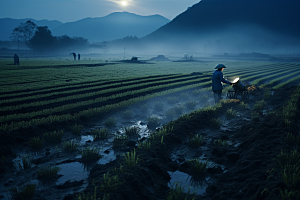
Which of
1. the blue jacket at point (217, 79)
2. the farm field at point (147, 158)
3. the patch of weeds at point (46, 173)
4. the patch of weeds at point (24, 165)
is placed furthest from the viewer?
the blue jacket at point (217, 79)

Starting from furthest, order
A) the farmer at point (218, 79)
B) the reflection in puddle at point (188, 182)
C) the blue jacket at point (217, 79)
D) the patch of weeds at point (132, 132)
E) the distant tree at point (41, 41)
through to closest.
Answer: the distant tree at point (41, 41)
the blue jacket at point (217, 79)
the farmer at point (218, 79)
the patch of weeds at point (132, 132)
the reflection in puddle at point (188, 182)

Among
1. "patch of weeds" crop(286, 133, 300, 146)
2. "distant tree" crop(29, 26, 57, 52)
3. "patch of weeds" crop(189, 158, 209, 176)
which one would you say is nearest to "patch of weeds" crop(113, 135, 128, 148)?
"patch of weeds" crop(189, 158, 209, 176)

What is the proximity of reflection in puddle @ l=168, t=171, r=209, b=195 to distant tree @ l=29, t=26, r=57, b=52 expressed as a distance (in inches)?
4006

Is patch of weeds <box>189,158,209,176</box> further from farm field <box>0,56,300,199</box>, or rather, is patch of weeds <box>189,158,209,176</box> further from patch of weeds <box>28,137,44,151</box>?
patch of weeds <box>28,137,44,151</box>

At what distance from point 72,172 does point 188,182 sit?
102 inches

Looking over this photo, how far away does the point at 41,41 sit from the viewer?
3595 inches

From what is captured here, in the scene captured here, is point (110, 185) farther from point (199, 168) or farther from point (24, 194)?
point (199, 168)

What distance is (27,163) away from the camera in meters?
4.97

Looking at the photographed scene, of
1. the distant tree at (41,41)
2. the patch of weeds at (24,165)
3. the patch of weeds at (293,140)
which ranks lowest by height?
the patch of weeds at (24,165)

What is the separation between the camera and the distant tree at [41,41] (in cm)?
9138

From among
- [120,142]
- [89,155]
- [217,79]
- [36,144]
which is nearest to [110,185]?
[89,155]

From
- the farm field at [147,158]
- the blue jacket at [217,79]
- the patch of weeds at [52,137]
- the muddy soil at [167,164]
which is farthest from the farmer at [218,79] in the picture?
the patch of weeds at [52,137]

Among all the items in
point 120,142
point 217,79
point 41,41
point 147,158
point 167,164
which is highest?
point 41,41

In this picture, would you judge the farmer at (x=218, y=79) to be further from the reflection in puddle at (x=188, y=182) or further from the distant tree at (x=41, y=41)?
the distant tree at (x=41, y=41)
